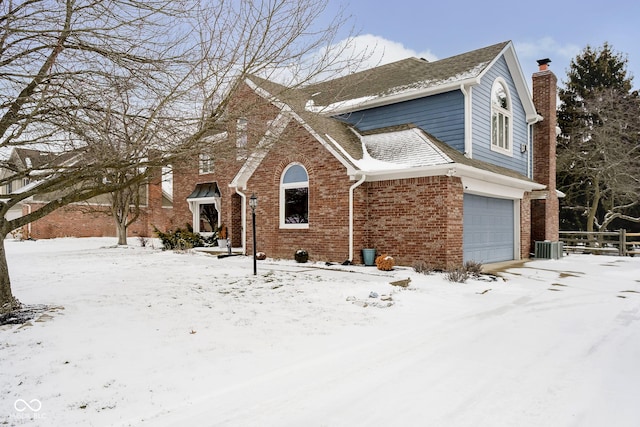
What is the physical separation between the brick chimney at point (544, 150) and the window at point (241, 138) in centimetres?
1384

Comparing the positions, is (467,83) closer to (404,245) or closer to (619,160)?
(404,245)

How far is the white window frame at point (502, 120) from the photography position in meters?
14.7

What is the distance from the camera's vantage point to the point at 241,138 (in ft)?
23.1

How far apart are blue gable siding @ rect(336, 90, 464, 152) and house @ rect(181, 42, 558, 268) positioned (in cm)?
3

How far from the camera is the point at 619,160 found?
83.4 feet

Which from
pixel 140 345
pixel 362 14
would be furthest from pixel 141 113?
pixel 362 14

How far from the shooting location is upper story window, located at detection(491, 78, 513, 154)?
14805mm

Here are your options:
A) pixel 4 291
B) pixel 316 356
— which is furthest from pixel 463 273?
pixel 4 291

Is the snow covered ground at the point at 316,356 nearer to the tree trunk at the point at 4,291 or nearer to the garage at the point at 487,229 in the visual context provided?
the tree trunk at the point at 4,291

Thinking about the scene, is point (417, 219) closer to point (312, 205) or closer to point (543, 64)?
point (312, 205)

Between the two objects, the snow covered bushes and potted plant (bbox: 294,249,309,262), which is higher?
potted plant (bbox: 294,249,309,262)

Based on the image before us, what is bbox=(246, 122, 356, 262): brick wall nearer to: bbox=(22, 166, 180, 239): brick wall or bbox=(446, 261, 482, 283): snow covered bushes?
bbox=(446, 261, 482, 283): snow covered bushes

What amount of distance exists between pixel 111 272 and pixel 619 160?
2796 cm

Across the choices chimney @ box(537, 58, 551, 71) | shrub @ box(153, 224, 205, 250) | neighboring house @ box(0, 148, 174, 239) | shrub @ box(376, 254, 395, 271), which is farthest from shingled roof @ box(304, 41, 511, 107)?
neighboring house @ box(0, 148, 174, 239)
